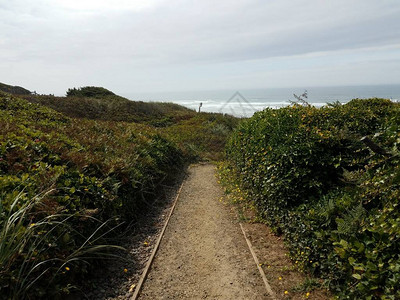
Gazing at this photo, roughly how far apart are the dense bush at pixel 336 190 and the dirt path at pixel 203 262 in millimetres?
798

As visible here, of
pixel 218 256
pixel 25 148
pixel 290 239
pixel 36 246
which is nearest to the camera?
pixel 36 246

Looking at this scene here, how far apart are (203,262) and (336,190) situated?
2.47 metres

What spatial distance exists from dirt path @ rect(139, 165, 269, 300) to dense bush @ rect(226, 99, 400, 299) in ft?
2.62

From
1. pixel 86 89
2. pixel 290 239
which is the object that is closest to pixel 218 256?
pixel 290 239

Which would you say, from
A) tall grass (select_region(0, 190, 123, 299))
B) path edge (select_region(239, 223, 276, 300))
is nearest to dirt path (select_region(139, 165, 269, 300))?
path edge (select_region(239, 223, 276, 300))

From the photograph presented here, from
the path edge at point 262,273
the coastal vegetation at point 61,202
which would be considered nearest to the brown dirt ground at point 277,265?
the path edge at point 262,273

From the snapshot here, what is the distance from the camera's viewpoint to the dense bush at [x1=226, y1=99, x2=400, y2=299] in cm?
282

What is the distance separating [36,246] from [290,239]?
11.8 feet

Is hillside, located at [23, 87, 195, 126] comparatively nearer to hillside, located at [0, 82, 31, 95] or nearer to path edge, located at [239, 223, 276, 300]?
hillside, located at [0, 82, 31, 95]

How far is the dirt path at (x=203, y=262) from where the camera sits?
149 inches

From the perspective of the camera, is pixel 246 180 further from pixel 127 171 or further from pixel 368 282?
pixel 368 282

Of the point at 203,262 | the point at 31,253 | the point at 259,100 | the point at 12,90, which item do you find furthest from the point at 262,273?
the point at 259,100

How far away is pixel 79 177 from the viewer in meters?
4.88

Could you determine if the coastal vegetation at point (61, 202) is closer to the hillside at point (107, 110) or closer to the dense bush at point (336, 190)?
the dense bush at point (336, 190)
